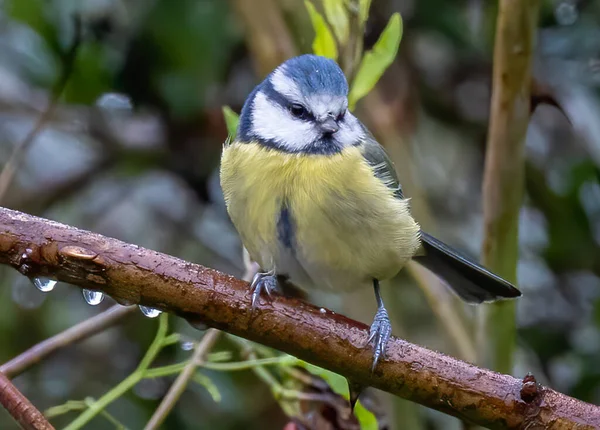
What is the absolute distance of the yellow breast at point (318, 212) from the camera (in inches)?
42.8

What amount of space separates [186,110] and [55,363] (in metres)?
0.56

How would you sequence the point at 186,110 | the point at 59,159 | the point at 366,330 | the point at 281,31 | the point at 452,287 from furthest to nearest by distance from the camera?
the point at 59,159
the point at 186,110
the point at 281,31
the point at 452,287
the point at 366,330

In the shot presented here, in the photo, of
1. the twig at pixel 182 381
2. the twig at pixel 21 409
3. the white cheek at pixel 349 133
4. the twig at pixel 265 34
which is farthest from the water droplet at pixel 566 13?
the twig at pixel 21 409

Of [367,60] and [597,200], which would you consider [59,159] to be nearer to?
[367,60]

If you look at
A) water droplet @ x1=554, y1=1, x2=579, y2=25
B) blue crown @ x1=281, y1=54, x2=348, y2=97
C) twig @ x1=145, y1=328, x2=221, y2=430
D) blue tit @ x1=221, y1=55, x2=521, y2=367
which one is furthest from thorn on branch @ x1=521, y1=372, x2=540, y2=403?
water droplet @ x1=554, y1=1, x2=579, y2=25

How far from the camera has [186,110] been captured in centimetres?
160

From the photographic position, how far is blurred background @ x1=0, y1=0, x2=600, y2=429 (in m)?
1.52

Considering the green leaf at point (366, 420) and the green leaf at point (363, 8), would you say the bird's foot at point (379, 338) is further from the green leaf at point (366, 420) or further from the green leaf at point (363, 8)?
the green leaf at point (363, 8)

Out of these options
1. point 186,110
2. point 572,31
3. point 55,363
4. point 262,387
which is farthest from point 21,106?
point 572,31

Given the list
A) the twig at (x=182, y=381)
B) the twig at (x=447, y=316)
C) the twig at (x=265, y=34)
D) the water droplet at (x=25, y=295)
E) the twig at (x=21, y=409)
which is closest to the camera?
the twig at (x=21, y=409)

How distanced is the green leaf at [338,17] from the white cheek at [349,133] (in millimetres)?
113

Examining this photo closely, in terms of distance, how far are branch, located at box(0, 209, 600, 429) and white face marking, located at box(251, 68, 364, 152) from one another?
1.24 feet

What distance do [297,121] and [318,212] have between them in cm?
17

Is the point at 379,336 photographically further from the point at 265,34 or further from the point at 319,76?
the point at 265,34
